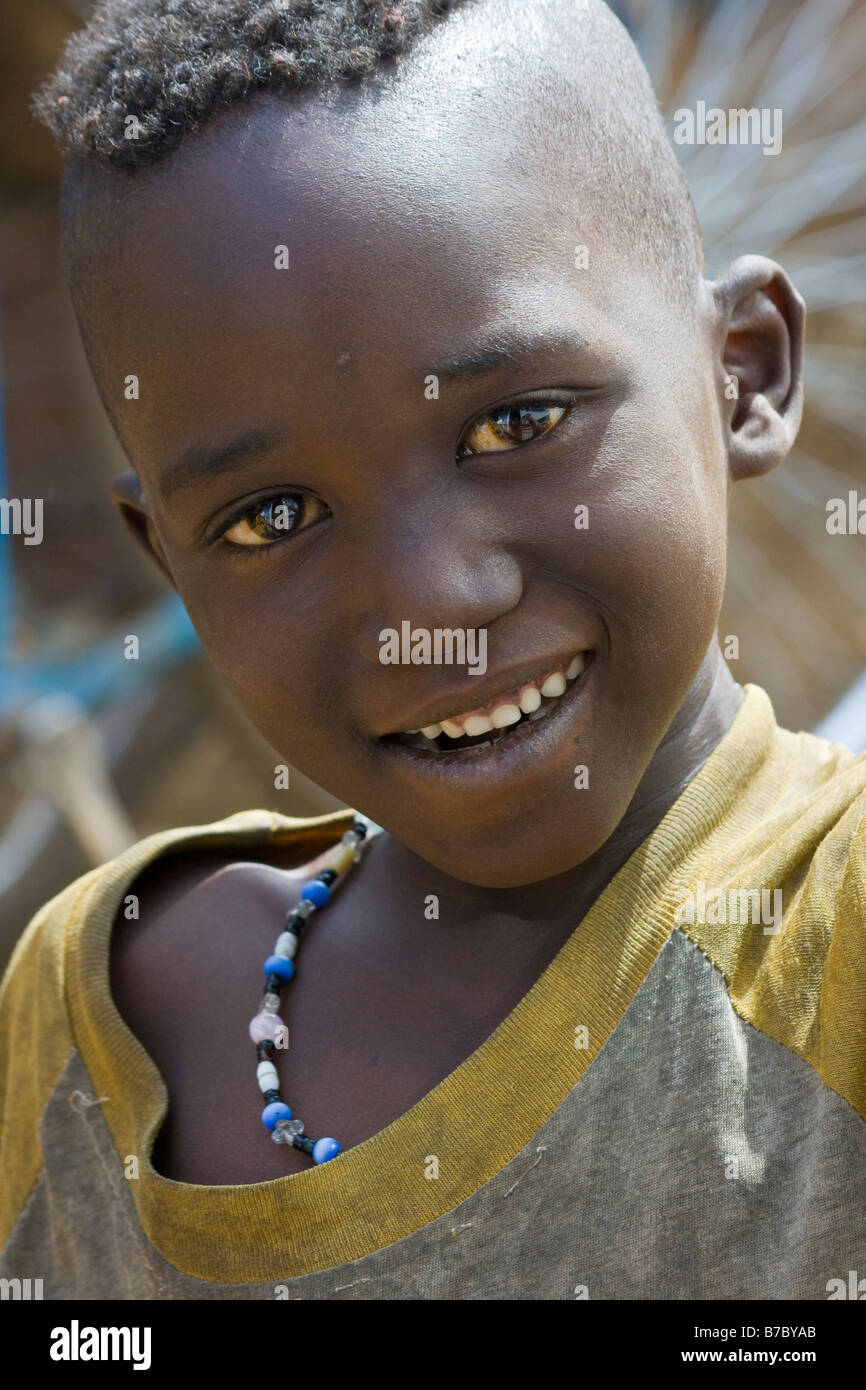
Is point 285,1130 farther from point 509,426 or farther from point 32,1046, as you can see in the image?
point 509,426

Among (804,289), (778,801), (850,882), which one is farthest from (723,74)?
(850,882)

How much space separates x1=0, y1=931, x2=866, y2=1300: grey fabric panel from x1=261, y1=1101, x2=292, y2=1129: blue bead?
10 cm

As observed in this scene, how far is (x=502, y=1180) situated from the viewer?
83 centimetres

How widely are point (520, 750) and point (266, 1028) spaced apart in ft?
1.05

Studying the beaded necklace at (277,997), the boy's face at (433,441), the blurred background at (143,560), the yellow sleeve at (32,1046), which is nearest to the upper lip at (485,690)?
the boy's face at (433,441)

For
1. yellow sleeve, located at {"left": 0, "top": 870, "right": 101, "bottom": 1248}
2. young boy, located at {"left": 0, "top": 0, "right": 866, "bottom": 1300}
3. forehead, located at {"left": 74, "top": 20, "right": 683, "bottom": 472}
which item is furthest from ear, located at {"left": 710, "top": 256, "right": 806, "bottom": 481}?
yellow sleeve, located at {"left": 0, "top": 870, "right": 101, "bottom": 1248}

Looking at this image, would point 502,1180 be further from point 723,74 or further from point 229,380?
point 723,74

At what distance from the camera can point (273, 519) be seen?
843 mm

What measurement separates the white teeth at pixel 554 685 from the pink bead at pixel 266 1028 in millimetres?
340

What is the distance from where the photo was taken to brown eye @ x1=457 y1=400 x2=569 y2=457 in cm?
79

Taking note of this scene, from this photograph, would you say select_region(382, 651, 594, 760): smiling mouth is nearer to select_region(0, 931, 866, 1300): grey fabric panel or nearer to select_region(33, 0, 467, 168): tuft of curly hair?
select_region(0, 931, 866, 1300): grey fabric panel

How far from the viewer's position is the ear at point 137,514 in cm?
104

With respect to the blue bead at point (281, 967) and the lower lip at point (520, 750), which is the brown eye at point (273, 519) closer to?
the lower lip at point (520, 750)

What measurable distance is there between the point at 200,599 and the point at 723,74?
1841 mm
